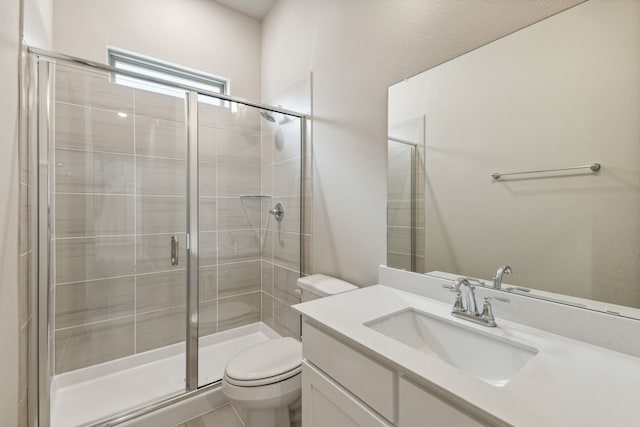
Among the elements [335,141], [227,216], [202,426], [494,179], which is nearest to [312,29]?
[335,141]

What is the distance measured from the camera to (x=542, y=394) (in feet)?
1.87

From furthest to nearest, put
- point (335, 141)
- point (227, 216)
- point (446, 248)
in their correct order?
point (227, 216) < point (335, 141) < point (446, 248)

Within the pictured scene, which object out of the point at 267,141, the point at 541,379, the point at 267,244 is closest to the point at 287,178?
the point at 267,141

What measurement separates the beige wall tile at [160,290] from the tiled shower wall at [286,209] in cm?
63

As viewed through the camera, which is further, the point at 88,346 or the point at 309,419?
the point at 88,346

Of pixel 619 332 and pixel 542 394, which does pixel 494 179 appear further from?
pixel 542 394

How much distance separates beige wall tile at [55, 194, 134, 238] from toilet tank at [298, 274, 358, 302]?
129 centimetres

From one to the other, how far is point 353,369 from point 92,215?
192 cm

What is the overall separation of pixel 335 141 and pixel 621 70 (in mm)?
1233

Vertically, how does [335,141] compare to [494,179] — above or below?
above

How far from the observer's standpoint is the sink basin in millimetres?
823

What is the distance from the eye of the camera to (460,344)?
3.08ft

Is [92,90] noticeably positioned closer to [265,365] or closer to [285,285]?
[285,285]

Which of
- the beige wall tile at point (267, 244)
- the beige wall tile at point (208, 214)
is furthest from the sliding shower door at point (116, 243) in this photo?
the beige wall tile at point (267, 244)
